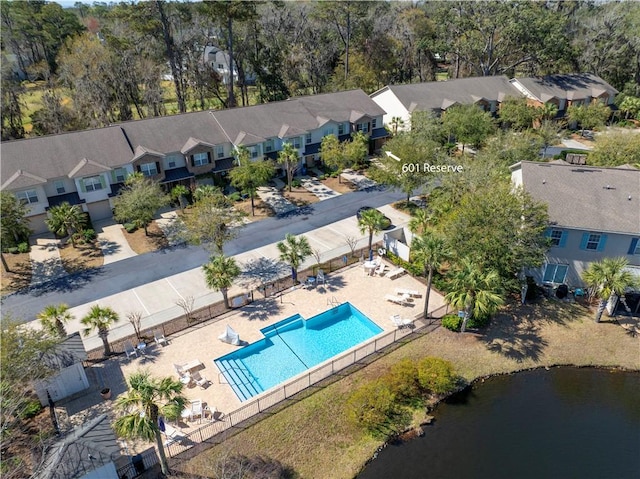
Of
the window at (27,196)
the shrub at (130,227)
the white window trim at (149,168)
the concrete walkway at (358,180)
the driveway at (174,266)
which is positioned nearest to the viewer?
the driveway at (174,266)

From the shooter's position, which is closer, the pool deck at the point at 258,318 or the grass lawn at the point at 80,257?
the pool deck at the point at 258,318

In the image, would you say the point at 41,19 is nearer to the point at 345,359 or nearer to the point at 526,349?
the point at 345,359

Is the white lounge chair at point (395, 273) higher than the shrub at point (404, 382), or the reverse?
the white lounge chair at point (395, 273)

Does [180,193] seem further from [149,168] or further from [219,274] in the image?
[219,274]

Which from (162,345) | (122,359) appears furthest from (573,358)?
(122,359)

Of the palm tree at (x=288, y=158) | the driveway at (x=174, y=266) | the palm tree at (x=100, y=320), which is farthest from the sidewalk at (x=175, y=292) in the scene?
the palm tree at (x=288, y=158)

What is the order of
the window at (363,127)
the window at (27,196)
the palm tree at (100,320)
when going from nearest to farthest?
the palm tree at (100,320)
the window at (27,196)
the window at (363,127)

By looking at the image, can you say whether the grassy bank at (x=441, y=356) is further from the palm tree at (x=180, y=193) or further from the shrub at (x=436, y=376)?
the palm tree at (x=180, y=193)
